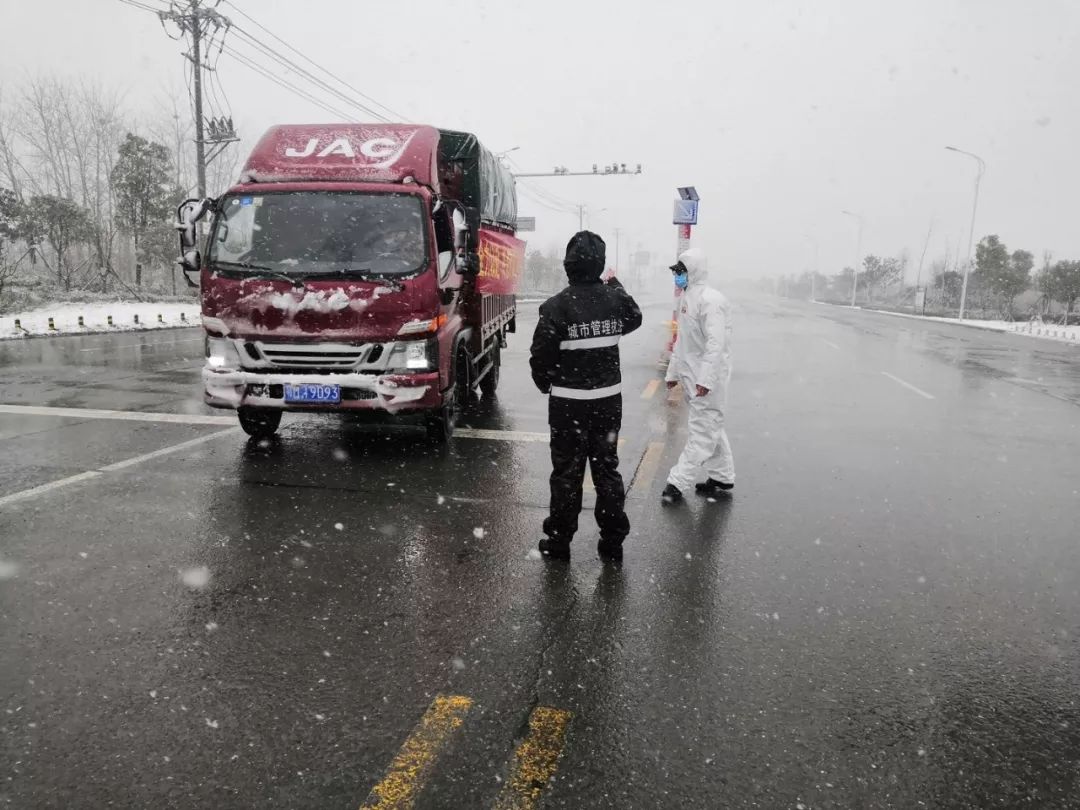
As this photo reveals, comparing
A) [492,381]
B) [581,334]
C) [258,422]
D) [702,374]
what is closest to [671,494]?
[702,374]

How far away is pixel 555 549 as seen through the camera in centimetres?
411

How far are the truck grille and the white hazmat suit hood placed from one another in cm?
249

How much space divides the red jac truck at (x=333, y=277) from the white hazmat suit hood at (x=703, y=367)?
6.91 feet

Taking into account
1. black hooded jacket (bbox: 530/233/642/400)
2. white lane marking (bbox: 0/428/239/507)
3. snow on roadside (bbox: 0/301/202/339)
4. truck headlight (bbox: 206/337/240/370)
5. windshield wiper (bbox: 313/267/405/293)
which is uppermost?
windshield wiper (bbox: 313/267/405/293)

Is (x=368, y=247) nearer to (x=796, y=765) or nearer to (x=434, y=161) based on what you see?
(x=434, y=161)

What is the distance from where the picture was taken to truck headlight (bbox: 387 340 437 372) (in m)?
5.93

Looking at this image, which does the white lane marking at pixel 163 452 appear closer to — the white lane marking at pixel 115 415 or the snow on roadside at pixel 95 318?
the white lane marking at pixel 115 415

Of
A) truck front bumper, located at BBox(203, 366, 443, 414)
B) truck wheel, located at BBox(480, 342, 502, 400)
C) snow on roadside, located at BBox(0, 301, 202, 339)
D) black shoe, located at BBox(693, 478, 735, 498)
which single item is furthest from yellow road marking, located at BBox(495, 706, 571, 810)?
snow on roadside, located at BBox(0, 301, 202, 339)

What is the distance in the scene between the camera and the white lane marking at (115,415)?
764 centimetres

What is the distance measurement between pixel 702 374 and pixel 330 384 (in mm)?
2938

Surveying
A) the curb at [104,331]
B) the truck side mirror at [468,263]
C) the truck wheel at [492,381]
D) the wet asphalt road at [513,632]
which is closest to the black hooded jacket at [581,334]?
the wet asphalt road at [513,632]

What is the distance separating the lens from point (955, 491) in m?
5.68

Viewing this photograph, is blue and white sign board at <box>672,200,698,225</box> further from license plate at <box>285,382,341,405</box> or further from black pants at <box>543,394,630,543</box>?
black pants at <box>543,394,630,543</box>

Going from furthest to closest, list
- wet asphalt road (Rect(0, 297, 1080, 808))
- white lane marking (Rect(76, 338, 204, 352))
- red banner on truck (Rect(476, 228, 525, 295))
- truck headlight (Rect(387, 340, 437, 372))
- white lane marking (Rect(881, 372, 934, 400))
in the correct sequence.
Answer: white lane marking (Rect(76, 338, 204, 352))
white lane marking (Rect(881, 372, 934, 400))
red banner on truck (Rect(476, 228, 525, 295))
truck headlight (Rect(387, 340, 437, 372))
wet asphalt road (Rect(0, 297, 1080, 808))
